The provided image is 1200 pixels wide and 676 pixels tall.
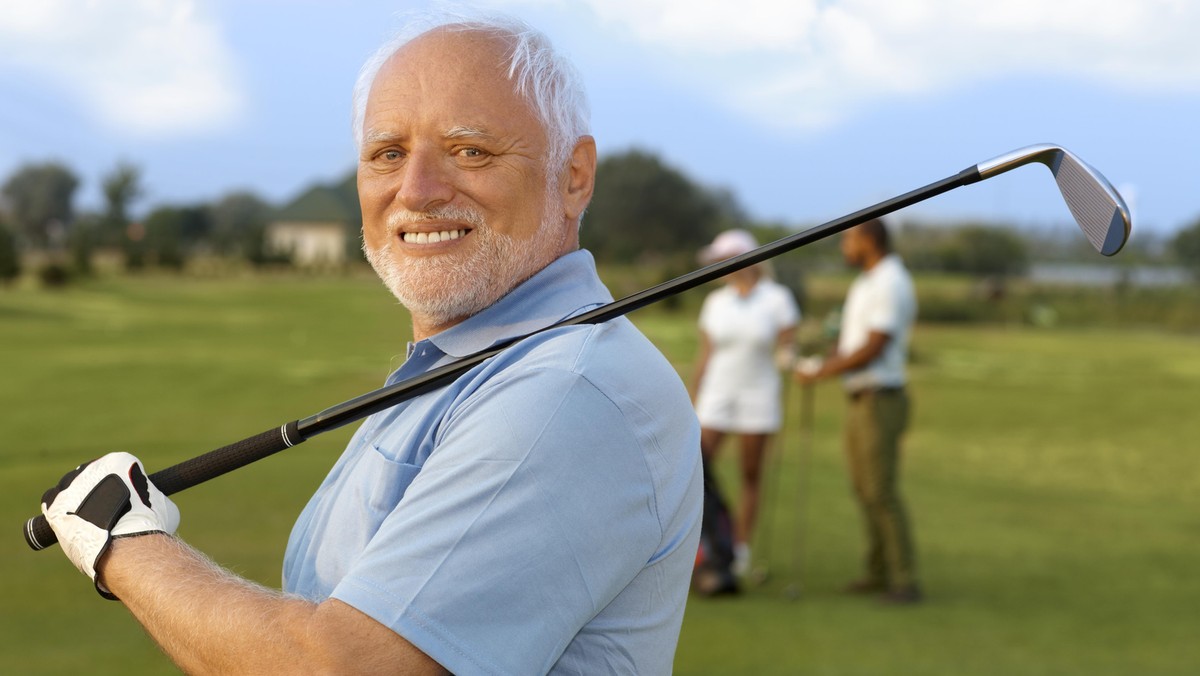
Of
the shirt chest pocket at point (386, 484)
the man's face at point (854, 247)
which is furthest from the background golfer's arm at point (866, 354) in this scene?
the shirt chest pocket at point (386, 484)

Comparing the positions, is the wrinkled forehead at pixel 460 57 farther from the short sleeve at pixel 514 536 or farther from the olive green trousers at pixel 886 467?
the olive green trousers at pixel 886 467

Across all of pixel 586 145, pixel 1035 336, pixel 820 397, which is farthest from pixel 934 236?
pixel 586 145

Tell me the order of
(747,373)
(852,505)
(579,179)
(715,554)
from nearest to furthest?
1. (579,179)
2. (715,554)
3. (747,373)
4. (852,505)

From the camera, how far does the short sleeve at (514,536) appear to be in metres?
1.48

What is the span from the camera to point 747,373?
23.2ft

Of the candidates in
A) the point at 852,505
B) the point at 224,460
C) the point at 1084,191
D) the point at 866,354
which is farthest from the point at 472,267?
the point at 852,505

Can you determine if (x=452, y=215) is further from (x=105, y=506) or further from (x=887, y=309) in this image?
(x=887, y=309)

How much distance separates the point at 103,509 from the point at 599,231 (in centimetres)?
4709

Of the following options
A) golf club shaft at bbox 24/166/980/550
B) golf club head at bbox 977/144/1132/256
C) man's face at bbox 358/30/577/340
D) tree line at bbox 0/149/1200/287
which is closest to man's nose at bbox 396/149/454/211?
man's face at bbox 358/30/577/340

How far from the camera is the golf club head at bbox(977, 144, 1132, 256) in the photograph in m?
1.91

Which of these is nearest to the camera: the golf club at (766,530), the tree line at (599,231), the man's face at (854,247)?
the man's face at (854,247)

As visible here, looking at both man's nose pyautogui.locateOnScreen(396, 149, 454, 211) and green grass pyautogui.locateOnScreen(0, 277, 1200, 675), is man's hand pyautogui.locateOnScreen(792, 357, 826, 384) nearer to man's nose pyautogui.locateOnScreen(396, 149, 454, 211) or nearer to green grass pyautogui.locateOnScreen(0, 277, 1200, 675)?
green grass pyautogui.locateOnScreen(0, 277, 1200, 675)

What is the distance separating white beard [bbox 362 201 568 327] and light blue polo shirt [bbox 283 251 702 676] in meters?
0.21

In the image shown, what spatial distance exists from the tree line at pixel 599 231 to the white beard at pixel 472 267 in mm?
29212
